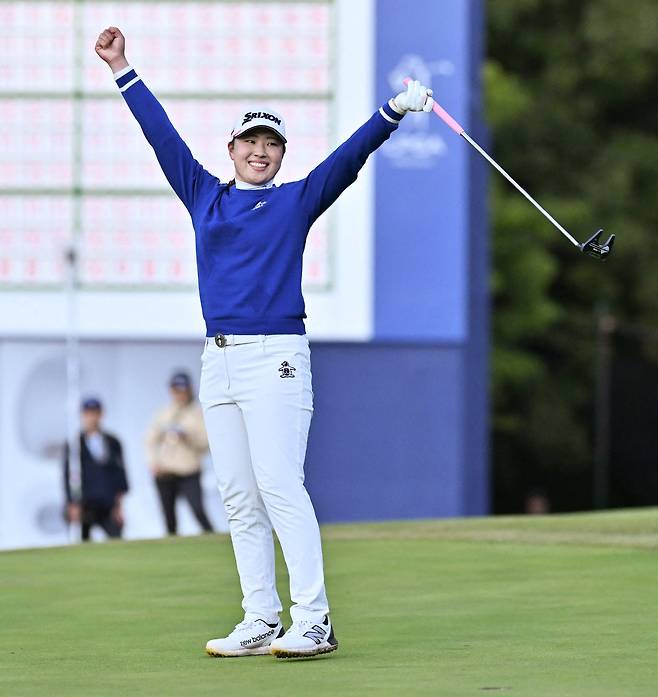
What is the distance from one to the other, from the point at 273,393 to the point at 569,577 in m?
2.66

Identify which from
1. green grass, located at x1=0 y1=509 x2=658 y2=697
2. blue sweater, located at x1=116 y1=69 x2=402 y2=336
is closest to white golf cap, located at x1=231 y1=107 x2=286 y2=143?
blue sweater, located at x1=116 y1=69 x2=402 y2=336

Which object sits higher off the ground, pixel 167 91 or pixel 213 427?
pixel 167 91

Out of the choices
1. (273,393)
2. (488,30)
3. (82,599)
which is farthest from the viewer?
(488,30)

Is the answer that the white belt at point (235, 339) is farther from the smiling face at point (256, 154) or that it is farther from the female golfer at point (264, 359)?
the smiling face at point (256, 154)

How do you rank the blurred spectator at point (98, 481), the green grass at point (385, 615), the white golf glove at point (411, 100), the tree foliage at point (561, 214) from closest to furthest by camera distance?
1. the green grass at point (385, 615)
2. the white golf glove at point (411, 100)
3. the blurred spectator at point (98, 481)
4. the tree foliage at point (561, 214)

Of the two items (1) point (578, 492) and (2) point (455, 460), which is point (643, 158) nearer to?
(1) point (578, 492)

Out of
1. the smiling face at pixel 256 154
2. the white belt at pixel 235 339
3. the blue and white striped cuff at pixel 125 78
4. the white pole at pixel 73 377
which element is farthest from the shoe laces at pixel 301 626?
the white pole at pixel 73 377

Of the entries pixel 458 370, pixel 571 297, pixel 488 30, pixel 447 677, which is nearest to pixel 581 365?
pixel 571 297

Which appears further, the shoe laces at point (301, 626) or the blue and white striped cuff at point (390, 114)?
the blue and white striped cuff at point (390, 114)

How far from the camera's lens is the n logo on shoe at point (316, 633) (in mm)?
6520

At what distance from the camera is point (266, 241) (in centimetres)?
668

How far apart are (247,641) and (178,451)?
1071cm

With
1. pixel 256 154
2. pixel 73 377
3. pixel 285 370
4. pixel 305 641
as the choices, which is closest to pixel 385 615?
pixel 305 641

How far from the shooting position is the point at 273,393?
6590mm
